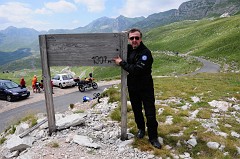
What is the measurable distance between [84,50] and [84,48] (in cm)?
6

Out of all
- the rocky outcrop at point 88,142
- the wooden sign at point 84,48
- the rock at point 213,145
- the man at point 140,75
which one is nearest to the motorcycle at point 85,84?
the rocky outcrop at point 88,142

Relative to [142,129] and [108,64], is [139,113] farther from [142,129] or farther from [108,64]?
[108,64]

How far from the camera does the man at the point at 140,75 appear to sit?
614 centimetres

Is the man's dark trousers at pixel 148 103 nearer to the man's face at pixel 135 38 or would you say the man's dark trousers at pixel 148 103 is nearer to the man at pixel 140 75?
the man at pixel 140 75

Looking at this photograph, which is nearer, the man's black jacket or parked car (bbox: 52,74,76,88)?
the man's black jacket

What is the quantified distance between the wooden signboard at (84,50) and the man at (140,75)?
24 centimetres

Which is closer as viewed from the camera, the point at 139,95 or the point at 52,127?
the point at 139,95

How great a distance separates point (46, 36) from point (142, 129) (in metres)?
3.93

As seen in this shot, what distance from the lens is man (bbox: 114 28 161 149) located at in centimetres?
614

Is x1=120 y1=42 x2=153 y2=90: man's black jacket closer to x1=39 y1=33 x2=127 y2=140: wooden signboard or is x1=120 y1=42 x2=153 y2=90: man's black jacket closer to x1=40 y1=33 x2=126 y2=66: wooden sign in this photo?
x1=39 y1=33 x2=127 y2=140: wooden signboard

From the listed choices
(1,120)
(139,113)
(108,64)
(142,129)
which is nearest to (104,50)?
(108,64)

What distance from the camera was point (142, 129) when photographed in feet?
23.5

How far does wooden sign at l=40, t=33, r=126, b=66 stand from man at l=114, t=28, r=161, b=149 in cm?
35

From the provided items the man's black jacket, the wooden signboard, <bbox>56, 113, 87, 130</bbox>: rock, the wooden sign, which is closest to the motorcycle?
<bbox>56, 113, 87, 130</bbox>: rock
